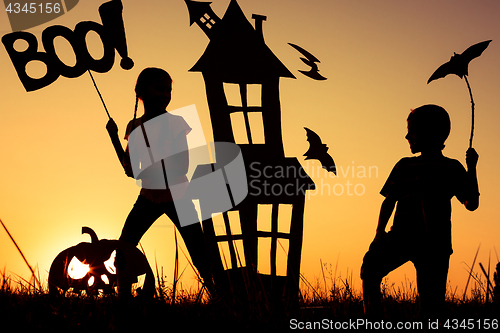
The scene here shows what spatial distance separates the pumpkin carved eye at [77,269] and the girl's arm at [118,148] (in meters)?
0.99

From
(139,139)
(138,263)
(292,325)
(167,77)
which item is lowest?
(292,325)

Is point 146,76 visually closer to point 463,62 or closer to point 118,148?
point 118,148

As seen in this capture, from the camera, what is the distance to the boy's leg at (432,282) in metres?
3.07

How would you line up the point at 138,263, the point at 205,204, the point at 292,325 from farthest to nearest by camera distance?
the point at 205,204 → the point at 138,263 → the point at 292,325

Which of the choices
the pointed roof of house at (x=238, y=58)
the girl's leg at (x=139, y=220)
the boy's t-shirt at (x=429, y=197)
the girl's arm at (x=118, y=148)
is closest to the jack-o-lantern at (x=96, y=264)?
the girl's leg at (x=139, y=220)

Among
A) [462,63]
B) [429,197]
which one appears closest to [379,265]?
[429,197]

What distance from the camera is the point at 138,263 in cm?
379

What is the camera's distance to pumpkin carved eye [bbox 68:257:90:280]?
157 inches

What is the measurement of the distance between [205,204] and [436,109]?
247cm

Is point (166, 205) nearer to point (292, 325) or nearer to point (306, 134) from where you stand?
point (306, 134)

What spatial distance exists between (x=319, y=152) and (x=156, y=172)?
1.68m

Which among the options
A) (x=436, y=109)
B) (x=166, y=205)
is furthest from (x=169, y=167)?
(x=436, y=109)

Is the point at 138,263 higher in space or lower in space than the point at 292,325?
higher

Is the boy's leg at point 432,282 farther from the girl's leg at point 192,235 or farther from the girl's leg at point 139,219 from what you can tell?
the girl's leg at point 139,219
